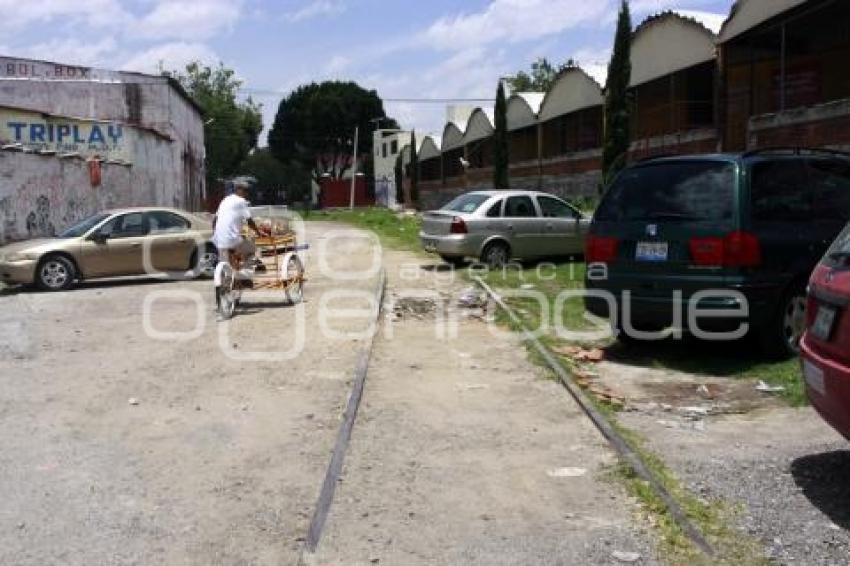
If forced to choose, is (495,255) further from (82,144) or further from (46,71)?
(46,71)

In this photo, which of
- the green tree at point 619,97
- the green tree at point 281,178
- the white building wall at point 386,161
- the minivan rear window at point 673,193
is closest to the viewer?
the minivan rear window at point 673,193

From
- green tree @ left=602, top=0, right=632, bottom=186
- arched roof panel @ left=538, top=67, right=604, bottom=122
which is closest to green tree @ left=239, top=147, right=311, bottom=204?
arched roof panel @ left=538, top=67, right=604, bottom=122

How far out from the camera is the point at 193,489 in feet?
16.9

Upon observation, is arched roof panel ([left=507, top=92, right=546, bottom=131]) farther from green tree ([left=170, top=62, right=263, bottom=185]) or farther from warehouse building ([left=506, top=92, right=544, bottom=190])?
green tree ([left=170, top=62, right=263, bottom=185])

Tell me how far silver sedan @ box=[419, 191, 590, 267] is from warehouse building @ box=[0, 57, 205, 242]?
1118 cm

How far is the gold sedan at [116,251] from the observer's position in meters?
15.5

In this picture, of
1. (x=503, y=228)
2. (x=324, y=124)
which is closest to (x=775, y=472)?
(x=503, y=228)

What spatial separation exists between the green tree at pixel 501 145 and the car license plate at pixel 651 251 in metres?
29.0

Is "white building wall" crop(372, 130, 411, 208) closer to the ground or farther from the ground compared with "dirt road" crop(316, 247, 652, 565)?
farther from the ground

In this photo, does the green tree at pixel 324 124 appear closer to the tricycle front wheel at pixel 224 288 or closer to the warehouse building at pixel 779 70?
the warehouse building at pixel 779 70

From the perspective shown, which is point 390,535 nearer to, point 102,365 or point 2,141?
point 102,365

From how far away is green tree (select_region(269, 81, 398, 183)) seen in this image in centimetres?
8062

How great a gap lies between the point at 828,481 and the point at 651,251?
3.35 metres

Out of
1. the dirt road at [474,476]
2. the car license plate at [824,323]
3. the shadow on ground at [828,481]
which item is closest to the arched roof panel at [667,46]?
the dirt road at [474,476]
